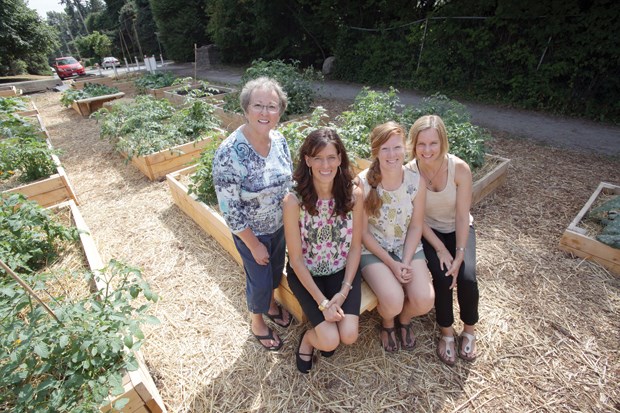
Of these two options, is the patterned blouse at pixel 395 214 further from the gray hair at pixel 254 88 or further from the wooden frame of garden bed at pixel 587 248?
the wooden frame of garden bed at pixel 587 248

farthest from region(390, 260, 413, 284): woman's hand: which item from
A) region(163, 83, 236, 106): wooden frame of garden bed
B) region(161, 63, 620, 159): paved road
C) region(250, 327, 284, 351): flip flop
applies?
region(163, 83, 236, 106): wooden frame of garden bed

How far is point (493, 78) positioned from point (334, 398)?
7.63m

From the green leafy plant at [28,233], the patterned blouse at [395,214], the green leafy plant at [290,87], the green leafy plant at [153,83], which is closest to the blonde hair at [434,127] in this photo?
the patterned blouse at [395,214]

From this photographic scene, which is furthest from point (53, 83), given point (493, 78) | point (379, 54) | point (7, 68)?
point (493, 78)

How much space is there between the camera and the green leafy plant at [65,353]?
4.08ft

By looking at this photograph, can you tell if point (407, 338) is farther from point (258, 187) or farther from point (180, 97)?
point (180, 97)

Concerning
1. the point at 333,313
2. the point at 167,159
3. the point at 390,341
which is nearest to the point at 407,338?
the point at 390,341

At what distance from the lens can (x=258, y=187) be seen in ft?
6.00

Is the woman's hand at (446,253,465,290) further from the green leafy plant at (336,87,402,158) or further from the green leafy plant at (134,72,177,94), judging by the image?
the green leafy plant at (134,72,177,94)

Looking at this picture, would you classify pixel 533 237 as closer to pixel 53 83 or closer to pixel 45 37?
Result: pixel 53 83

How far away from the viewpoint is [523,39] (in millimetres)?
6168

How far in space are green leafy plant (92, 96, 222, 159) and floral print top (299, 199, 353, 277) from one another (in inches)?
122

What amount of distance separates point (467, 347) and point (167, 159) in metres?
4.37

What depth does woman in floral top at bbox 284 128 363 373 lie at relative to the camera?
5.93 feet
